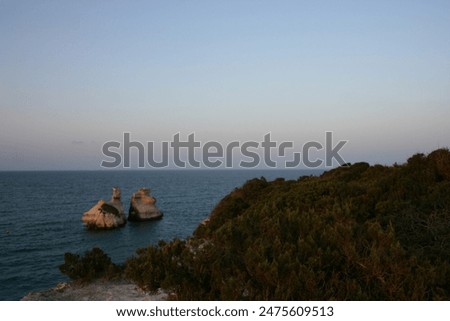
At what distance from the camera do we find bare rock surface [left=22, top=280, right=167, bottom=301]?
28.3 feet

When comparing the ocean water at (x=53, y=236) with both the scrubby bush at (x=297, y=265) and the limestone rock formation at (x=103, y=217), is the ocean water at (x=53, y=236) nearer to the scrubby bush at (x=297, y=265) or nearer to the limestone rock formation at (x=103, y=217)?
the limestone rock formation at (x=103, y=217)

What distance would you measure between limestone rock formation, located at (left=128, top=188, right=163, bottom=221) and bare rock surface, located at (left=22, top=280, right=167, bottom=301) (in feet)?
143

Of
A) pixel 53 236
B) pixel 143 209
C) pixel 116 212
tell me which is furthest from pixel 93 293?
pixel 143 209

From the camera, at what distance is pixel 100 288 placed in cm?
949

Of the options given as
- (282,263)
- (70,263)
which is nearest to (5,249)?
(70,263)

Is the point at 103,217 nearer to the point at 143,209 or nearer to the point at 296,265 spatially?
the point at 143,209

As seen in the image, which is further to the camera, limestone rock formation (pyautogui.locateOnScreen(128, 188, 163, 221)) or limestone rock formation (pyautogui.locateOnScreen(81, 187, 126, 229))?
limestone rock formation (pyautogui.locateOnScreen(128, 188, 163, 221))

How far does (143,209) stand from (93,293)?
147 ft

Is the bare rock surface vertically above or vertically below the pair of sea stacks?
above

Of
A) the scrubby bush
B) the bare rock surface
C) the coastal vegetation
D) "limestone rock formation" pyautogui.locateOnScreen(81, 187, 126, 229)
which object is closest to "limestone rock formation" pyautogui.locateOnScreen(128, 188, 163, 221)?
"limestone rock formation" pyautogui.locateOnScreen(81, 187, 126, 229)

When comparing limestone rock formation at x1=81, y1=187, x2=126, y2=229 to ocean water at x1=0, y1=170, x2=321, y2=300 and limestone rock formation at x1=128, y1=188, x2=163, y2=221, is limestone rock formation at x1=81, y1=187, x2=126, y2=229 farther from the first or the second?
limestone rock formation at x1=128, y1=188, x2=163, y2=221
